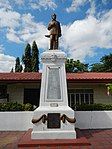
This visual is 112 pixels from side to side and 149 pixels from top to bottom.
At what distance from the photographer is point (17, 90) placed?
16.8 meters

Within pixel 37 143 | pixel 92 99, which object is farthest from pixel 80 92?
pixel 37 143

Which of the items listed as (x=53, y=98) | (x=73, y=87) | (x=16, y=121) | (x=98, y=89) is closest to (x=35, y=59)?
(x=73, y=87)

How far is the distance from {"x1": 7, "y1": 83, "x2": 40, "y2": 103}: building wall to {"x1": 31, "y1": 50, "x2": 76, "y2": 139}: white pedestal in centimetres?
677

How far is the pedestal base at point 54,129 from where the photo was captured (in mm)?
9203

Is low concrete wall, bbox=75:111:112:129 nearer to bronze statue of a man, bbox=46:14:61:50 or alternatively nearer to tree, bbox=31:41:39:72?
bronze statue of a man, bbox=46:14:61:50

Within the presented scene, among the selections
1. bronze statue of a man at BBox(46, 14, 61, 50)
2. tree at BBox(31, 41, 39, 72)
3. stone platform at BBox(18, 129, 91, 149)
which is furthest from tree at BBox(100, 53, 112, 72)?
stone platform at BBox(18, 129, 91, 149)

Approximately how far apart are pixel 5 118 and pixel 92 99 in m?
6.60

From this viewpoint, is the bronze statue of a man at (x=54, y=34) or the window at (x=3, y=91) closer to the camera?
the bronze statue of a man at (x=54, y=34)

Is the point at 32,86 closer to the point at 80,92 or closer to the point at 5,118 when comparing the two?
the point at 80,92

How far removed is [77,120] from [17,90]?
19.0ft

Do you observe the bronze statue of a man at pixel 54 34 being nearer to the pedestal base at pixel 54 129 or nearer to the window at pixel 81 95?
the pedestal base at pixel 54 129

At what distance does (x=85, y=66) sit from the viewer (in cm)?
4038

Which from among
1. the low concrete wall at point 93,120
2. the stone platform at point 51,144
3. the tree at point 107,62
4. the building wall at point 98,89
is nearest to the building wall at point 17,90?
the building wall at point 98,89

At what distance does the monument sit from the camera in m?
9.30
